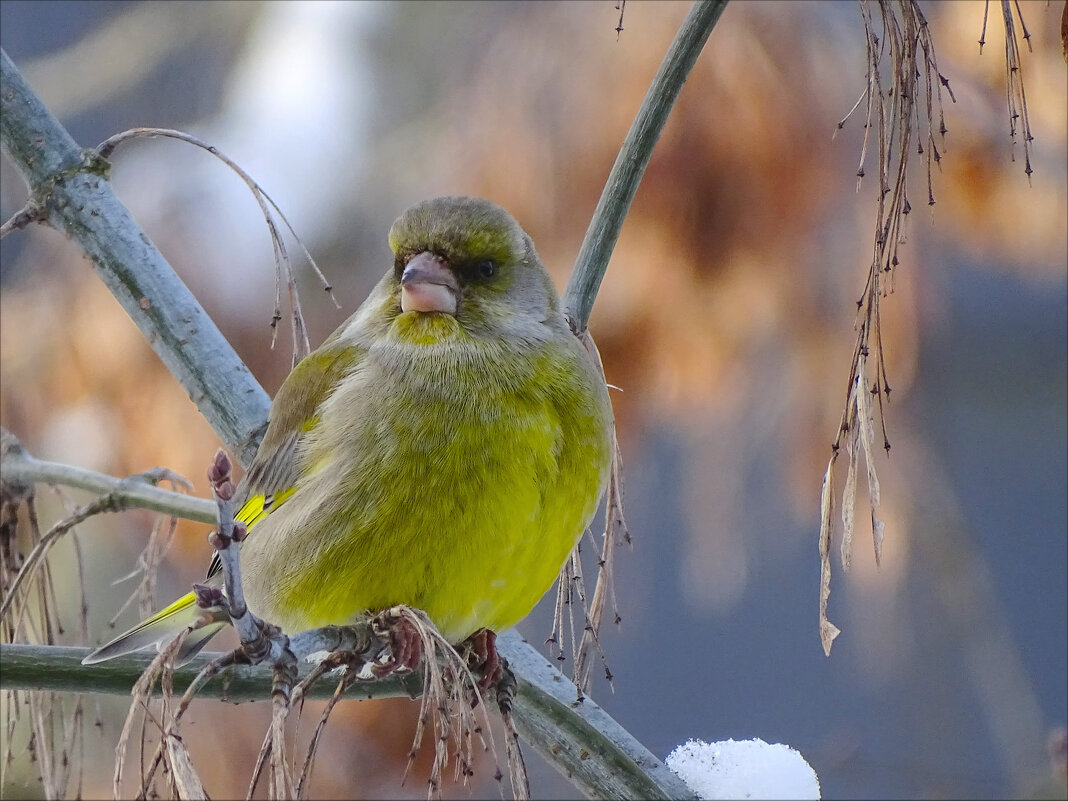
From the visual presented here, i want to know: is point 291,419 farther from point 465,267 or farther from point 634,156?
point 634,156

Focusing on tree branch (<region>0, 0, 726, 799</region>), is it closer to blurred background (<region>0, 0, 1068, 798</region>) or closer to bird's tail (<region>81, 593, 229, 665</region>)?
bird's tail (<region>81, 593, 229, 665</region>)

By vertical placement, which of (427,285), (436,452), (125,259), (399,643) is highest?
(125,259)

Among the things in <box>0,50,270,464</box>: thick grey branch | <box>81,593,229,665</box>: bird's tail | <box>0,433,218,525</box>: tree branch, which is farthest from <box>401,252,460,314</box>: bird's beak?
<box>81,593,229,665</box>: bird's tail

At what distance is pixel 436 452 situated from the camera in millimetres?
1876

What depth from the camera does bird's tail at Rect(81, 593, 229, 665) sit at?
1.65 meters

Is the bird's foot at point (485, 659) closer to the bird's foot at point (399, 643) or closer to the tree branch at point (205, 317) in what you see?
the tree branch at point (205, 317)

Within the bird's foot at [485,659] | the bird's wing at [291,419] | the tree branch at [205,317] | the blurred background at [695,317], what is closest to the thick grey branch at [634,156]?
the tree branch at [205,317]

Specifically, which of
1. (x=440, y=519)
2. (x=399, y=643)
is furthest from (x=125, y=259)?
(x=399, y=643)

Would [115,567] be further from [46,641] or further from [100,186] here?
[100,186]

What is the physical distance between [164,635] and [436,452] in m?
0.65

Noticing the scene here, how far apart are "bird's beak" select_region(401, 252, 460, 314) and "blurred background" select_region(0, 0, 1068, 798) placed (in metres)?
1.15

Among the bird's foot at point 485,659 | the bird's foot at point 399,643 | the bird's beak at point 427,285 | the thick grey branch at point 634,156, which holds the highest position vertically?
the thick grey branch at point 634,156

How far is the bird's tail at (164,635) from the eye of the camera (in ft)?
5.40

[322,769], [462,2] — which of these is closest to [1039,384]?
[462,2]
